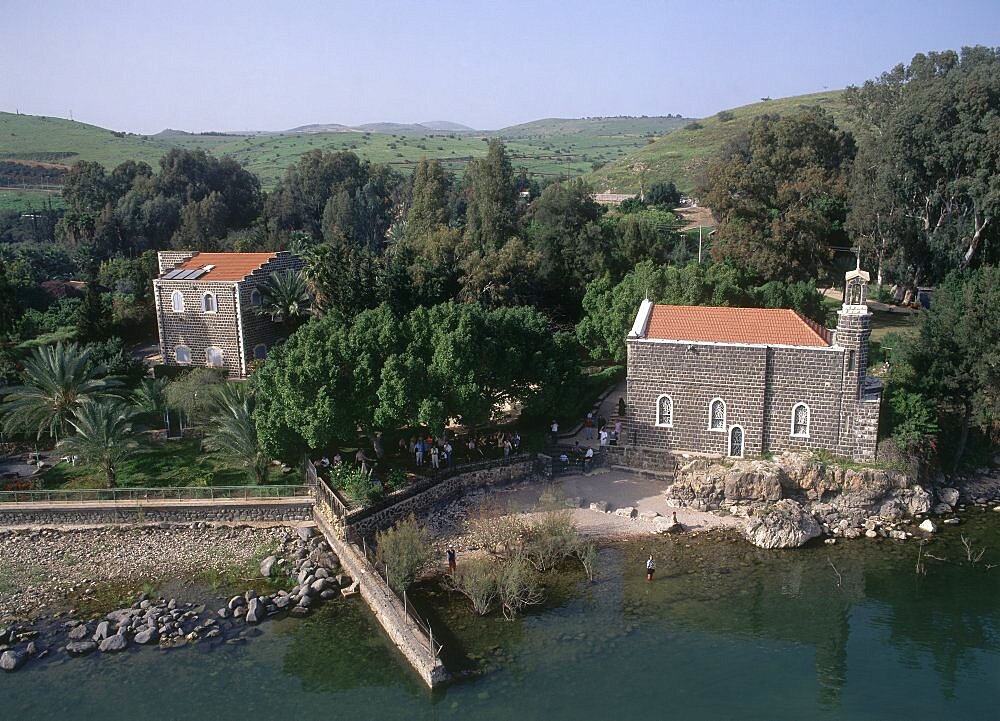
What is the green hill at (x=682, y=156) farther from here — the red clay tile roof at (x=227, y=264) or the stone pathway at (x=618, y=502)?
the stone pathway at (x=618, y=502)

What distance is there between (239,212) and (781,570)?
6436 centimetres

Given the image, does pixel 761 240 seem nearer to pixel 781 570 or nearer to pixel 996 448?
pixel 996 448

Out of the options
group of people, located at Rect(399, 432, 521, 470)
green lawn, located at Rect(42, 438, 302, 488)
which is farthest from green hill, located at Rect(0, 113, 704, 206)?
group of people, located at Rect(399, 432, 521, 470)

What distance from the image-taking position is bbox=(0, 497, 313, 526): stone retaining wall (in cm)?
2561

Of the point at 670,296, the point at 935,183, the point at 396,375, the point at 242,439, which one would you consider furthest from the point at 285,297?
the point at 935,183

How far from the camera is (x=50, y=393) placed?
29.3m

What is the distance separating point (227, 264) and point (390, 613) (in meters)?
22.9

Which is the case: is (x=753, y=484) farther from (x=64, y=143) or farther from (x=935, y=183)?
(x=64, y=143)

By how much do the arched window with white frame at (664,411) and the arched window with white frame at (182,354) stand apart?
2144 cm

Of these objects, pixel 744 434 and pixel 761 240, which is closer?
pixel 744 434

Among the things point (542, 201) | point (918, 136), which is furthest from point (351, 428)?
point (918, 136)

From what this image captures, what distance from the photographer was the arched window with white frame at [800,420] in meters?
27.6

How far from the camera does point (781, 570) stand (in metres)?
24.1

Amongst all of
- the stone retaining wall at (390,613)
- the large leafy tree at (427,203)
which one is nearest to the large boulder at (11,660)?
the stone retaining wall at (390,613)
